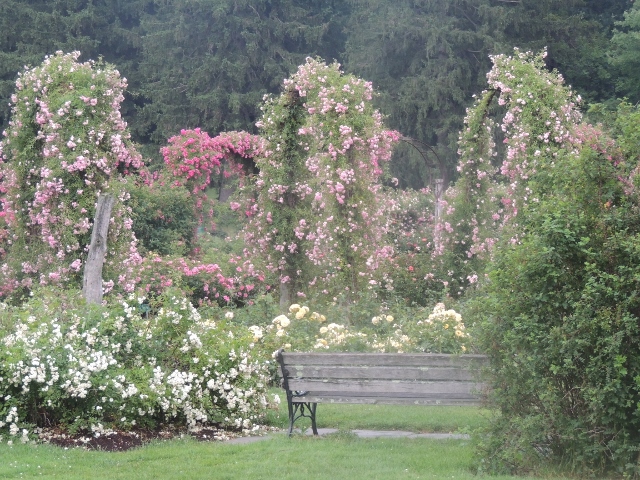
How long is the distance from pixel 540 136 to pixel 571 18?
2002 cm

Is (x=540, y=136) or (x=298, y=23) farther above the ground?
(x=298, y=23)

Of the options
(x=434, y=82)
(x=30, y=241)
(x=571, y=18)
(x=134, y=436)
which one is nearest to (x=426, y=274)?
(x=30, y=241)

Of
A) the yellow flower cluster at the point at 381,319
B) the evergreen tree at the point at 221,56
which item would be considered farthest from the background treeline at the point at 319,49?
the yellow flower cluster at the point at 381,319

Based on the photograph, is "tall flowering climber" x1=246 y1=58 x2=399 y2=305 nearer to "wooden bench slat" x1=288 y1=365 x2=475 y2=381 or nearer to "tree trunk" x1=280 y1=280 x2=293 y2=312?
"tree trunk" x1=280 y1=280 x2=293 y2=312

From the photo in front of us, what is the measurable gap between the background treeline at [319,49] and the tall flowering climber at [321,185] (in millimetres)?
16388

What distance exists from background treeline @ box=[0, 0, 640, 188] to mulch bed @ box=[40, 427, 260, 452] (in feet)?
77.6

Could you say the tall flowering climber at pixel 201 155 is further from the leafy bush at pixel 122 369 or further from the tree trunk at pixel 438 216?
the leafy bush at pixel 122 369

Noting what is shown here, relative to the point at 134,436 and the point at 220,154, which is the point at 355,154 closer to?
the point at 220,154

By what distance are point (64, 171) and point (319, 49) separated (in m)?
22.8

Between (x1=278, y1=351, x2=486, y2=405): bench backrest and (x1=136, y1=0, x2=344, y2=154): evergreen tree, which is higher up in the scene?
(x1=136, y1=0, x2=344, y2=154): evergreen tree

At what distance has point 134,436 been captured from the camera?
273 inches

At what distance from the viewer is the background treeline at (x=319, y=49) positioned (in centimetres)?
3056

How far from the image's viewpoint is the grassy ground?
5.64 meters

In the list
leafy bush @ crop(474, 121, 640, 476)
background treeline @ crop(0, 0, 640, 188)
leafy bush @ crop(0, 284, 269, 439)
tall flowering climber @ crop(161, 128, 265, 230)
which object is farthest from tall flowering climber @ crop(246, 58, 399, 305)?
background treeline @ crop(0, 0, 640, 188)
